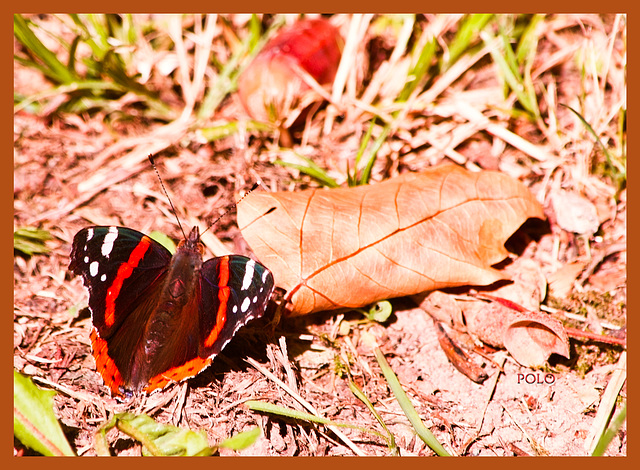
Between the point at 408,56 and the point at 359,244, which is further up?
the point at 408,56

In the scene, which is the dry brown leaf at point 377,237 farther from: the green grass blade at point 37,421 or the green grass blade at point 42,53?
the green grass blade at point 42,53

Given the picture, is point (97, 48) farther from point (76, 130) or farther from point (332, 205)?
point (332, 205)

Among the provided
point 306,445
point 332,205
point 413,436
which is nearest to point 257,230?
point 332,205

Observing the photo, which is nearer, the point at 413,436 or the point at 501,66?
the point at 413,436

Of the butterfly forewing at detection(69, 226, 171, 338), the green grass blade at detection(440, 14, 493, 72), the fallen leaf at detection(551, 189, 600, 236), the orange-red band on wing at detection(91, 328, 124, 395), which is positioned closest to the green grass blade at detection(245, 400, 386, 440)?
the orange-red band on wing at detection(91, 328, 124, 395)

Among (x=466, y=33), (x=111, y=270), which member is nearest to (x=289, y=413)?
(x=111, y=270)

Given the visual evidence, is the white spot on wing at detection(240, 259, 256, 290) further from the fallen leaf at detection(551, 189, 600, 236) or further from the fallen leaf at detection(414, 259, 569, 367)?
the fallen leaf at detection(551, 189, 600, 236)

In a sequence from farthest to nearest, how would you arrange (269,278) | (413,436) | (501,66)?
(501,66), (413,436), (269,278)
